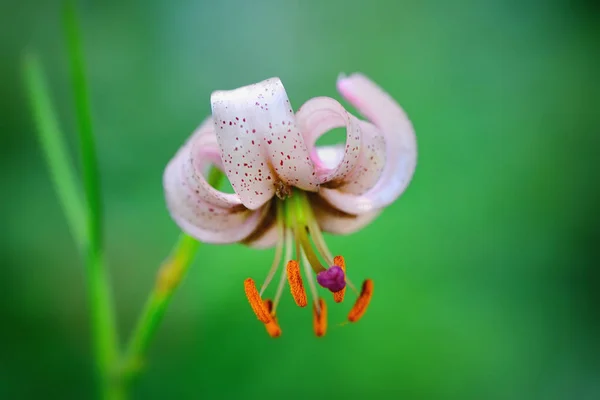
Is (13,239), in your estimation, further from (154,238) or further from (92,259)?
(92,259)

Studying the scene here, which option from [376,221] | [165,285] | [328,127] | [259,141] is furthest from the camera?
[376,221]

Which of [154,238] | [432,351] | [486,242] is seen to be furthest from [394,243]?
[154,238]

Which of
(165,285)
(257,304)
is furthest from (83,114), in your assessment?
(257,304)

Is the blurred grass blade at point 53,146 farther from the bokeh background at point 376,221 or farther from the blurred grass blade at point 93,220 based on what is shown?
the bokeh background at point 376,221

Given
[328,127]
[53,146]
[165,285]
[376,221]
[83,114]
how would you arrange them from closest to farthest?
[328,127], [83,114], [165,285], [53,146], [376,221]

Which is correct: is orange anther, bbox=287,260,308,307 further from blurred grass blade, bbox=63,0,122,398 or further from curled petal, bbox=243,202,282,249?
blurred grass blade, bbox=63,0,122,398

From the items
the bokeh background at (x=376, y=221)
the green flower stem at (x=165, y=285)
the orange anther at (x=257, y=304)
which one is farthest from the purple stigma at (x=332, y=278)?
the bokeh background at (x=376, y=221)

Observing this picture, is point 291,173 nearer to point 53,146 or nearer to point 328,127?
point 328,127
